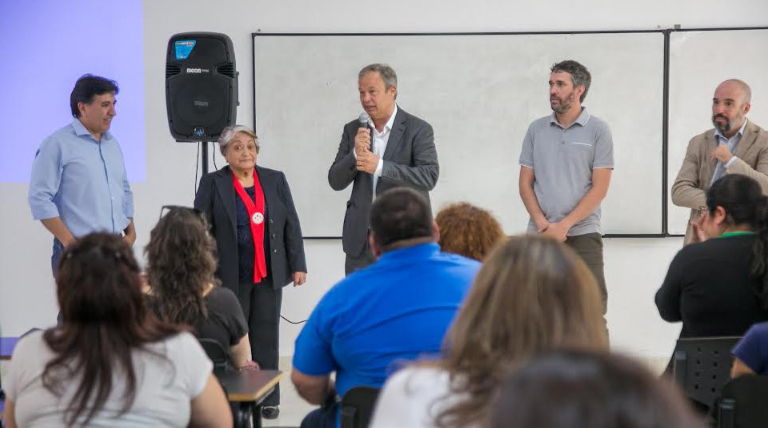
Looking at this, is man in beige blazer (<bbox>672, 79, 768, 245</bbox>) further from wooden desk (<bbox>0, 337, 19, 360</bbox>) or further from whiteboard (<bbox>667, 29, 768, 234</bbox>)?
wooden desk (<bbox>0, 337, 19, 360</bbox>)

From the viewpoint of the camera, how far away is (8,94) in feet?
18.4

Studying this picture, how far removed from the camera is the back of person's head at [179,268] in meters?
2.72

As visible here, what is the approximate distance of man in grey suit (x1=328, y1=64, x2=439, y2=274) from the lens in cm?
411

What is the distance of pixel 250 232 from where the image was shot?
414 centimetres

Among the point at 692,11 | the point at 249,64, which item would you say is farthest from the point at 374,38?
the point at 692,11

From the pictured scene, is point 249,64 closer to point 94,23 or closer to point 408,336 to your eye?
point 94,23

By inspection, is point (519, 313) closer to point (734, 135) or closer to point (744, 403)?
point (744, 403)

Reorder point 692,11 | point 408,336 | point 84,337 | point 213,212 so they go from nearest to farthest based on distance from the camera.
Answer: point 84,337
point 408,336
point 213,212
point 692,11

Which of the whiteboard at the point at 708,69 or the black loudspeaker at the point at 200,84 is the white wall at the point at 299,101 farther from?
the black loudspeaker at the point at 200,84

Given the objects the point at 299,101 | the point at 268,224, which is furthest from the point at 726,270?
the point at 299,101

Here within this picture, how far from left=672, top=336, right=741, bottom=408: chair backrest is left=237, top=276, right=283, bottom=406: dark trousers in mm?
2106

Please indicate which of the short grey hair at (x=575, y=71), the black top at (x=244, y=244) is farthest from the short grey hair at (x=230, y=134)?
the short grey hair at (x=575, y=71)

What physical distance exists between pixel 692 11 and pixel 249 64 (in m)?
2.90

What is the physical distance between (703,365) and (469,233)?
0.86 m
